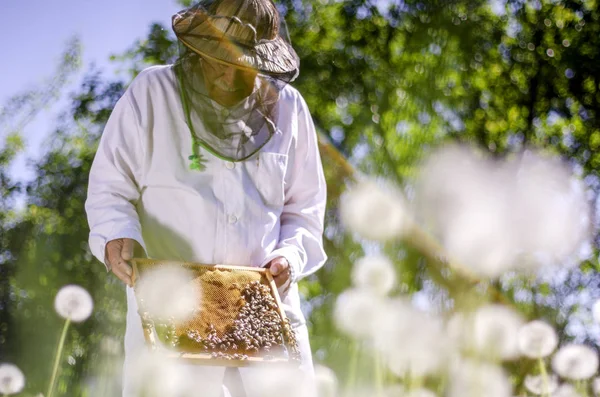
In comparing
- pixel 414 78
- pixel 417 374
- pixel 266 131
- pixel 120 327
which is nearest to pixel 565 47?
pixel 414 78

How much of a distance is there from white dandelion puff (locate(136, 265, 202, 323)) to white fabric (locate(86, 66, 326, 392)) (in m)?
0.17

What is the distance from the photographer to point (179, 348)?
7.22ft

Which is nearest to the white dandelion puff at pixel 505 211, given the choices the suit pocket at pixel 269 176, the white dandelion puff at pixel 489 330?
the white dandelion puff at pixel 489 330

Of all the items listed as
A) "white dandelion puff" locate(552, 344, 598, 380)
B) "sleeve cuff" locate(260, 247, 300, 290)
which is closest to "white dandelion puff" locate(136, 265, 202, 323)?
"sleeve cuff" locate(260, 247, 300, 290)

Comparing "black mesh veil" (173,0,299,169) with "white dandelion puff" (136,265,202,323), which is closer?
"white dandelion puff" (136,265,202,323)

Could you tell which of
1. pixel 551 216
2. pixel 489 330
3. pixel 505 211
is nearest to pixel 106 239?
pixel 489 330

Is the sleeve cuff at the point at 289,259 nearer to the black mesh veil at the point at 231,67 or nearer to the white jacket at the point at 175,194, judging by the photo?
the white jacket at the point at 175,194

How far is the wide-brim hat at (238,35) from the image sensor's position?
7.88 ft

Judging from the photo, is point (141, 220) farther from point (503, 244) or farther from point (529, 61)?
point (529, 61)

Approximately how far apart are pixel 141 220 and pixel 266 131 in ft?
1.62

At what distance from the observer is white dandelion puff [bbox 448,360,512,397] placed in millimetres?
3206

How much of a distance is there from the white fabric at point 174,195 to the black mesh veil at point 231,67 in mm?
42

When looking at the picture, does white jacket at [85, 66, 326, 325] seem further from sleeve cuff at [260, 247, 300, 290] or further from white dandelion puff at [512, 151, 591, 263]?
white dandelion puff at [512, 151, 591, 263]

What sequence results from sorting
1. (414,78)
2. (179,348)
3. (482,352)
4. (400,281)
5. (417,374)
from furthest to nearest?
1. (414,78)
2. (400,281)
3. (482,352)
4. (417,374)
5. (179,348)
